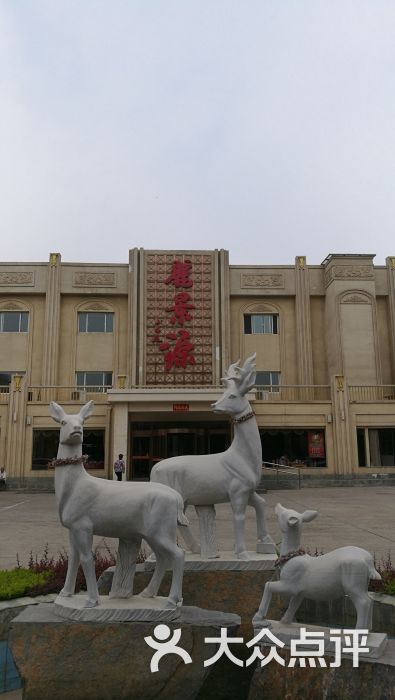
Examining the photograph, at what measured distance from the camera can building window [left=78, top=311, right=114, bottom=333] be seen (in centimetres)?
2897

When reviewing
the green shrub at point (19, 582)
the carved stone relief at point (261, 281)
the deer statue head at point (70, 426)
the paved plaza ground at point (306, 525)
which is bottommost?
the paved plaza ground at point (306, 525)

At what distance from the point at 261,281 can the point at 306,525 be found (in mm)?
19451

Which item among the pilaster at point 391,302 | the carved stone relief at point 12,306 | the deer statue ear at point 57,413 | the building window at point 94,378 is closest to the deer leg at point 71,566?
the deer statue ear at point 57,413

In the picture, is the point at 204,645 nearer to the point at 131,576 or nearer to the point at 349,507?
the point at 131,576

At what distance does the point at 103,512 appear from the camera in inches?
162

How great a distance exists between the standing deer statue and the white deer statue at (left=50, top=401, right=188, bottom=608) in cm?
98

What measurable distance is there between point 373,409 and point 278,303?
8.18m

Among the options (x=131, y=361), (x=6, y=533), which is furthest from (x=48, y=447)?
(x=6, y=533)

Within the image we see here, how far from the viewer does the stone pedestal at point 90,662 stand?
3.87m

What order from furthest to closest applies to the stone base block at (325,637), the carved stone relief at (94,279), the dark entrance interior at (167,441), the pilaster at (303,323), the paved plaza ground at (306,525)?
the carved stone relief at (94,279) < the pilaster at (303,323) < the dark entrance interior at (167,441) < the paved plaza ground at (306,525) < the stone base block at (325,637)

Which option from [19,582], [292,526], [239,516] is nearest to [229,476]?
[239,516]

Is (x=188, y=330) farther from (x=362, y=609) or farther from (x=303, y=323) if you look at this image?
(x=362, y=609)

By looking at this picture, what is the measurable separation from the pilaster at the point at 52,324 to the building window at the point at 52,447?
161 inches

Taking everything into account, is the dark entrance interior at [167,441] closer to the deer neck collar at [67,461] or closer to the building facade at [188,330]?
the building facade at [188,330]
